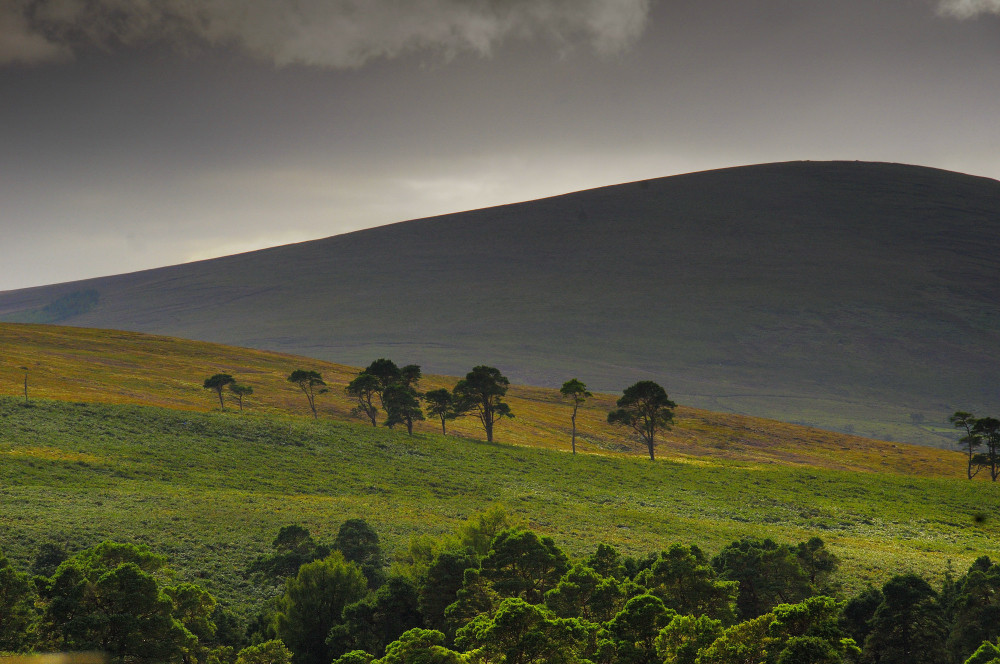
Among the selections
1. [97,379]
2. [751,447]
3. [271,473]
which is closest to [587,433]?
[751,447]

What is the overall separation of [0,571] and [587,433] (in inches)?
3932

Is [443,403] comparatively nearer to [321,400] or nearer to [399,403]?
[399,403]

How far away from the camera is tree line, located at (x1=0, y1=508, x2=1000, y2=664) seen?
21000 millimetres

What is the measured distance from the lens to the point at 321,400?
114625 mm

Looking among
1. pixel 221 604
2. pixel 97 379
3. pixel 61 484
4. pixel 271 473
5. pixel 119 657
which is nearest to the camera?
pixel 119 657

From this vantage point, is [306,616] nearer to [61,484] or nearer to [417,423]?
[61,484]

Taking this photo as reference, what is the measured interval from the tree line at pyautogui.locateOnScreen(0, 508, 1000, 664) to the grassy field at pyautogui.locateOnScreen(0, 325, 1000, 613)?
660cm

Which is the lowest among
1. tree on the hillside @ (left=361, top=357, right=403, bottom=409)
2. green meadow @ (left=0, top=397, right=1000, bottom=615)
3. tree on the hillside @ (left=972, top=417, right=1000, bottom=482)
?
green meadow @ (left=0, top=397, right=1000, bottom=615)

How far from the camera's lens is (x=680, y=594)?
29797 millimetres

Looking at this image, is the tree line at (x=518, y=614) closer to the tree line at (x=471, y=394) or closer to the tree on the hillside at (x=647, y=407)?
the tree line at (x=471, y=394)

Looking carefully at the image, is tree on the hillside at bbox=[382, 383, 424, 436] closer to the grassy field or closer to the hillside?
the grassy field

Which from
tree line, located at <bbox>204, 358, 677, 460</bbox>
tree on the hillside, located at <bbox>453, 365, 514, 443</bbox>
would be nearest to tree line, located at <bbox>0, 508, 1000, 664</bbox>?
tree line, located at <bbox>204, 358, 677, 460</bbox>

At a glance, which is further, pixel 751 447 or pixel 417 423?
pixel 751 447

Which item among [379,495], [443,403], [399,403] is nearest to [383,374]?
[399,403]
